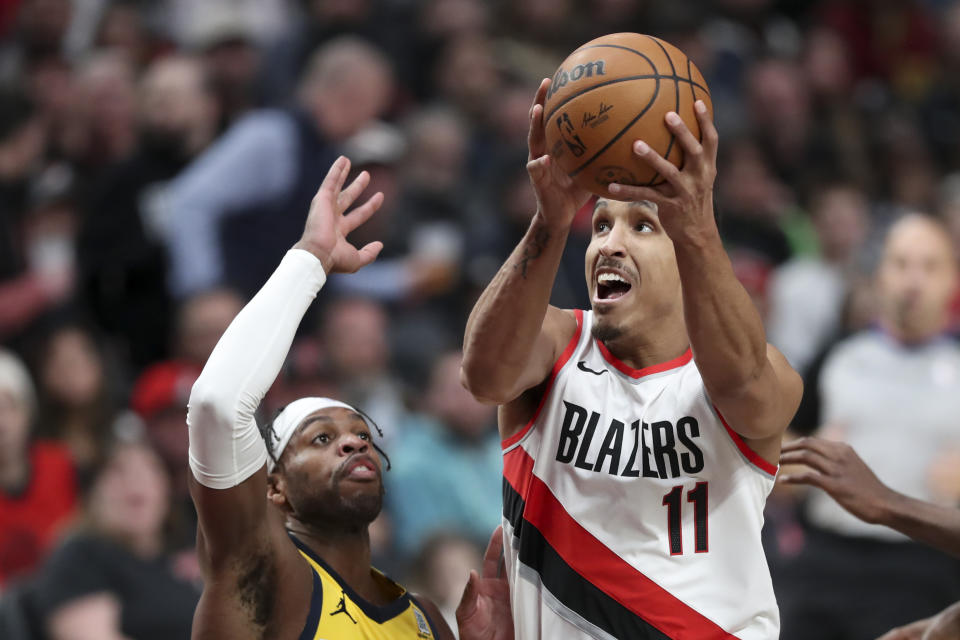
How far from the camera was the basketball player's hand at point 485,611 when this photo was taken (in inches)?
167

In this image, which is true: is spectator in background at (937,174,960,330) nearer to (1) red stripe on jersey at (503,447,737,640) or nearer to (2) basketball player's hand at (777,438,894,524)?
(2) basketball player's hand at (777,438,894,524)

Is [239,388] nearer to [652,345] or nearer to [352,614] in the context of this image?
[352,614]

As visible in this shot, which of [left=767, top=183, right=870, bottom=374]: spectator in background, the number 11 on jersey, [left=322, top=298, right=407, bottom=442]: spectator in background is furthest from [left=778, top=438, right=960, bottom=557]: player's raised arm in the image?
[left=767, top=183, right=870, bottom=374]: spectator in background

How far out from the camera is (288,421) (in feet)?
14.9

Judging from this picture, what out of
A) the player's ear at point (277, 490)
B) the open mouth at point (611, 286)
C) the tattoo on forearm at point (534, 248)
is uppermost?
the tattoo on forearm at point (534, 248)

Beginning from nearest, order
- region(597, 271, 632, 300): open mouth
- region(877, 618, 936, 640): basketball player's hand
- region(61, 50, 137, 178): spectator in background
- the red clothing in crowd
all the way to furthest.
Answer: region(597, 271, 632, 300): open mouth → region(877, 618, 936, 640): basketball player's hand → the red clothing in crowd → region(61, 50, 137, 178): spectator in background

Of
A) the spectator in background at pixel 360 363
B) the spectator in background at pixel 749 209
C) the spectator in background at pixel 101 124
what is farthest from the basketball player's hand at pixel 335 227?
the spectator in background at pixel 749 209

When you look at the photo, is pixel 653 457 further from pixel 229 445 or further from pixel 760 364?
pixel 229 445

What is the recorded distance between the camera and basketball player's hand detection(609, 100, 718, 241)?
329cm

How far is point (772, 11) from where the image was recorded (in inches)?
476

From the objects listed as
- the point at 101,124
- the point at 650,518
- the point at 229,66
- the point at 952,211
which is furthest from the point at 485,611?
the point at 952,211

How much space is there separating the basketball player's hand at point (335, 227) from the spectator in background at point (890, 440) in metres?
3.66

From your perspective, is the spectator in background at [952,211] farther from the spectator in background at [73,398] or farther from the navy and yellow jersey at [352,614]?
the spectator in background at [73,398]

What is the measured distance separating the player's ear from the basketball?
1.62 metres
